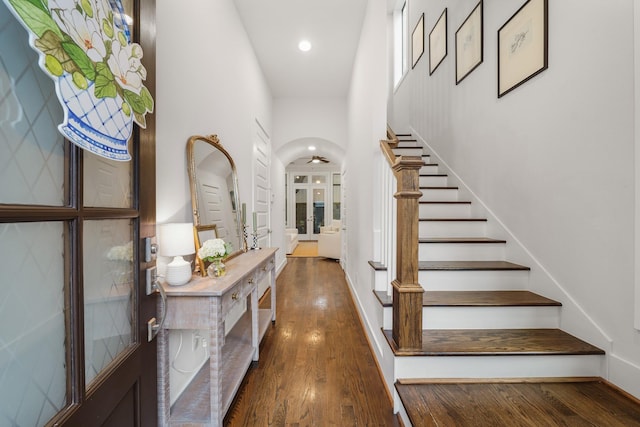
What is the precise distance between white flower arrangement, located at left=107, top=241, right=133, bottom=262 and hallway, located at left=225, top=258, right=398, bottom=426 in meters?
1.15

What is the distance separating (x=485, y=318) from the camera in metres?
1.75

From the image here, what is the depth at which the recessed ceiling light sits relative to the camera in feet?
11.5

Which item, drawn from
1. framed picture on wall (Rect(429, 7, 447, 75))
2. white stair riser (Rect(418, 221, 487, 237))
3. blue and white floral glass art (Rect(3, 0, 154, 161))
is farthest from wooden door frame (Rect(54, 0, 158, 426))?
framed picture on wall (Rect(429, 7, 447, 75))

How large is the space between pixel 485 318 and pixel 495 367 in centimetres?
32

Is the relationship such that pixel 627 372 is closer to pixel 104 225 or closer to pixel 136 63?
pixel 104 225

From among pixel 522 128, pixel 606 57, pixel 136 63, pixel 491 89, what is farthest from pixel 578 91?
pixel 136 63

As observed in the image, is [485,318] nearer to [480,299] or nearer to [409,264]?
[480,299]

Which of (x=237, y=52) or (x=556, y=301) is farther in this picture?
(x=237, y=52)

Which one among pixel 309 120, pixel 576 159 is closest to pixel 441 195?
pixel 576 159

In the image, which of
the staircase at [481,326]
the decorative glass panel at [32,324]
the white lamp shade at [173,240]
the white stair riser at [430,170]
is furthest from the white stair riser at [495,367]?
the white stair riser at [430,170]

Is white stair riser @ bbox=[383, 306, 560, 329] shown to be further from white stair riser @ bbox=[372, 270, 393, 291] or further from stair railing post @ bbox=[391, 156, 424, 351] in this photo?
white stair riser @ bbox=[372, 270, 393, 291]

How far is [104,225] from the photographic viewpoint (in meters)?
0.93

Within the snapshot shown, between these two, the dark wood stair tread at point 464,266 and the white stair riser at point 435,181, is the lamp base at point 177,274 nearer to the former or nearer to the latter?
the dark wood stair tread at point 464,266

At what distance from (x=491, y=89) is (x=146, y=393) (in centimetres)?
309
